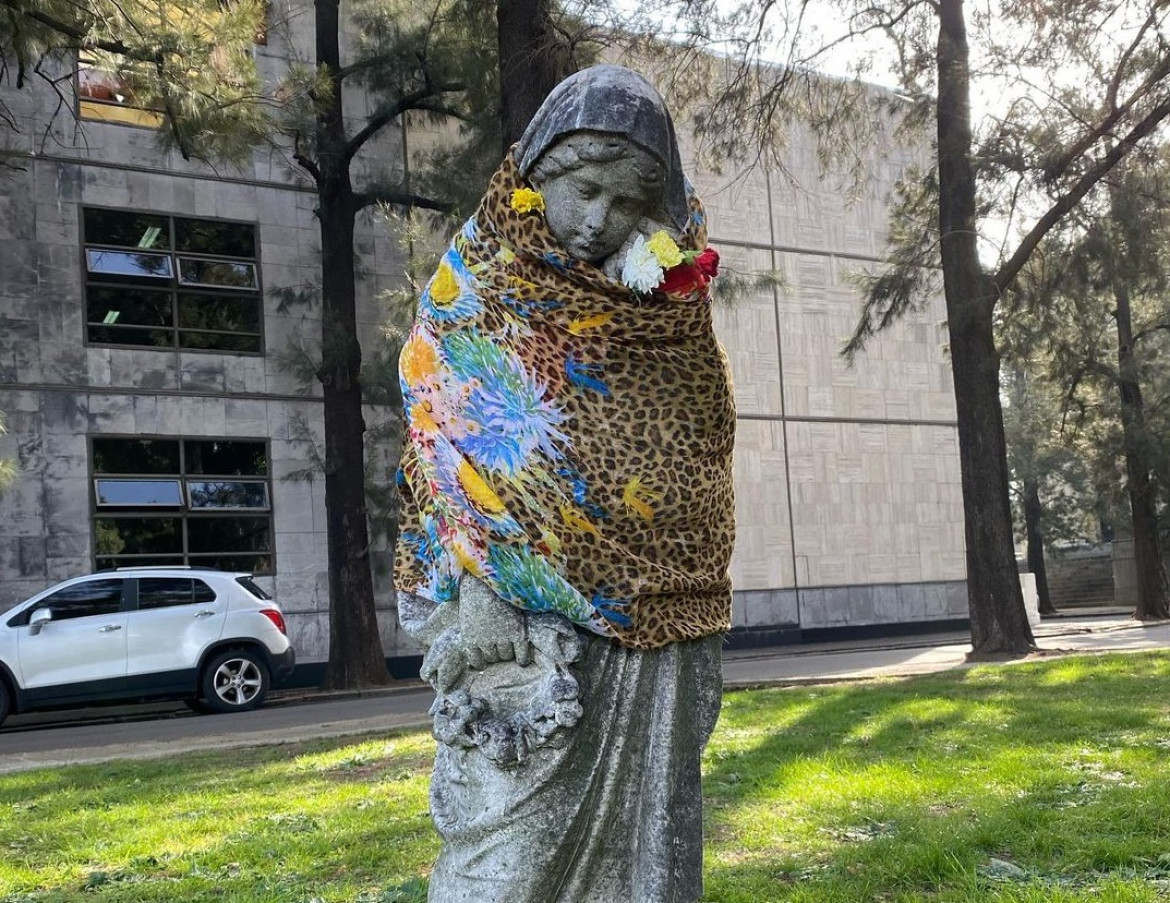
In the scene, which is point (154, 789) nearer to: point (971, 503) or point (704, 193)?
point (971, 503)

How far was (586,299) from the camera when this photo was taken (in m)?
2.92

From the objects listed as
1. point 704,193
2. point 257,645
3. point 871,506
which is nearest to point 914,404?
point 871,506

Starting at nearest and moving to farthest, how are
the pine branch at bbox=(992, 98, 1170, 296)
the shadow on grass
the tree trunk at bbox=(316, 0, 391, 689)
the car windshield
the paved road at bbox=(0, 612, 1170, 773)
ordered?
the shadow on grass, the paved road at bbox=(0, 612, 1170, 773), the pine branch at bbox=(992, 98, 1170, 296), the car windshield, the tree trunk at bbox=(316, 0, 391, 689)

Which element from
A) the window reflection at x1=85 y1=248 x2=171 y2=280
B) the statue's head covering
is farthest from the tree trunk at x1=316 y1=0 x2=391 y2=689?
the statue's head covering

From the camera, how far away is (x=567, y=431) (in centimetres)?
294

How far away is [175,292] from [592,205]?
18.9m

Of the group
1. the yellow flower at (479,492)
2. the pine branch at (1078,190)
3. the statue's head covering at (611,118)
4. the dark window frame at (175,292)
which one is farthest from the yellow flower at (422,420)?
the dark window frame at (175,292)

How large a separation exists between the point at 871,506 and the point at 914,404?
10.0 ft

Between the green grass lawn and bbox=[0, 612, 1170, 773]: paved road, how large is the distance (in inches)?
44.5

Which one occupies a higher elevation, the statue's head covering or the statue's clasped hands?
the statue's head covering

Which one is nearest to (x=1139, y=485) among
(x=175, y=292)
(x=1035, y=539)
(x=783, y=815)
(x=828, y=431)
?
(x=828, y=431)

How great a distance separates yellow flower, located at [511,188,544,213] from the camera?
2965 mm

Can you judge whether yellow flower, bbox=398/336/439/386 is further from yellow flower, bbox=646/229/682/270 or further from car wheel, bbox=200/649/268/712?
car wheel, bbox=200/649/268/712

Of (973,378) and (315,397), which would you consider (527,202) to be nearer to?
(973,378)
